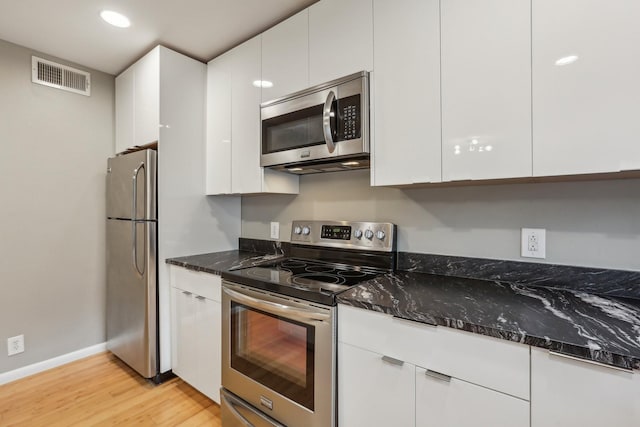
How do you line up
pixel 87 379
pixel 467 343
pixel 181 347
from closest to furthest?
1. pixel 467 343
2. pixel 181 347
3. pixel 87 379

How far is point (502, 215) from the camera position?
1.42m

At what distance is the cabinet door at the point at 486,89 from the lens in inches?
43.4

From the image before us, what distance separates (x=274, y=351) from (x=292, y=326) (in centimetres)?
21

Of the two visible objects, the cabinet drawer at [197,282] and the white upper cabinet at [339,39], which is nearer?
the white upper cabinet at [339,39]

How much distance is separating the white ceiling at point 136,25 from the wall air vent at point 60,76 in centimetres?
9

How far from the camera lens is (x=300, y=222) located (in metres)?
2.10

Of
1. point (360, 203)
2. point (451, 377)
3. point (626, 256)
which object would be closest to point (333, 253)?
point (360, 203)

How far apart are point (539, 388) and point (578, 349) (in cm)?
16

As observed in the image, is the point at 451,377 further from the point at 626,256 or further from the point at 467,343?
the point at 626,256

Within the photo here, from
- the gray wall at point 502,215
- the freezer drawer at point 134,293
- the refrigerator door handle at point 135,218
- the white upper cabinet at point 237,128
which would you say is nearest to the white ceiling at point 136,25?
the white upper cabinet at point 237,128

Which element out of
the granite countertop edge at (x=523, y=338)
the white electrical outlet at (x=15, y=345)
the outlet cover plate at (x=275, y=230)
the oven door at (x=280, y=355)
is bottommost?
the white electrical outlet at (x=15, y=345)

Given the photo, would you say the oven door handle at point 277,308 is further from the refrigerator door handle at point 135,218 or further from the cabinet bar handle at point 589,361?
the refrigerator door handle at point 135,218

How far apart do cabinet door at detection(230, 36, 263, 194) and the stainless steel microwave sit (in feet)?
0.36

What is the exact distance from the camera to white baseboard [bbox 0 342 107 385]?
2170 millimetres
